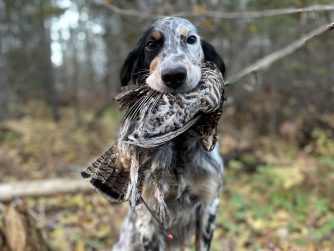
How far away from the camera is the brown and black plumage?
2307mm

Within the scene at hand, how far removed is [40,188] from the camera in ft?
20.0

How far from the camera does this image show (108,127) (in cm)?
1245

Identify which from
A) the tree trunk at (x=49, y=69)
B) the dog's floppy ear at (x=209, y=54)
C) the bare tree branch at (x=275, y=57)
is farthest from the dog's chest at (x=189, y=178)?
the tree trunk at (x=49, y=69)

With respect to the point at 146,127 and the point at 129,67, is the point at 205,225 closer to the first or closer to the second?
the point at 129,67

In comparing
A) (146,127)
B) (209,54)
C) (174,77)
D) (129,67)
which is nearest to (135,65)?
(129,67)

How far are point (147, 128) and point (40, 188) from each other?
4232 millimetres

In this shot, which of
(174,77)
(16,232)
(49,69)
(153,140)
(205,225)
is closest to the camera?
(153,140)

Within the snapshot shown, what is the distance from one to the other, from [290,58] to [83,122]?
5.83 m

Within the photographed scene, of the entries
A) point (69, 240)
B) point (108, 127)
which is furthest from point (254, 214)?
point (108, 127)

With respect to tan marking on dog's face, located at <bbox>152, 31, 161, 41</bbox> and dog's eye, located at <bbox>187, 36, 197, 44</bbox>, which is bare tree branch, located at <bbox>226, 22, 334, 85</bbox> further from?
tan marking on dog's face, located at <bbox>152, 31, 161, 41</bbox>

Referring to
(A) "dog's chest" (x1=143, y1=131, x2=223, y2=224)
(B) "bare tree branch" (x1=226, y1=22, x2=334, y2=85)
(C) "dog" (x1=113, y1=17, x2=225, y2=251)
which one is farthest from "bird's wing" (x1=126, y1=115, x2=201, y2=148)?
(B) "bare tree branch" (x1=226, y1=22, x2=334, y2=85)

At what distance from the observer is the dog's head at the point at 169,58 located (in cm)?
245

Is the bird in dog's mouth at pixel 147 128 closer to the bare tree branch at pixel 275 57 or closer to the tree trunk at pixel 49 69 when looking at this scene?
the bare tree branch at pixel 275 57

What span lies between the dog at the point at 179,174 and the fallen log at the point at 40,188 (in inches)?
101
